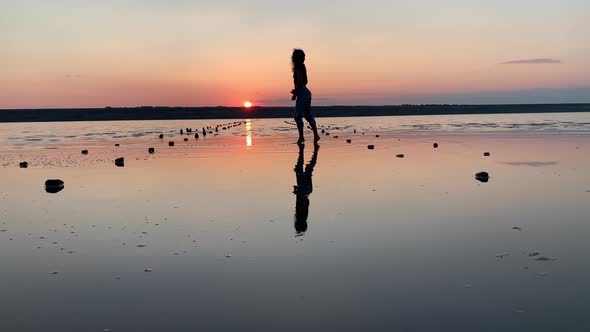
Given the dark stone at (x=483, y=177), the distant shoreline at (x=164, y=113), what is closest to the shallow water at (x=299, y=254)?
the dark stone at (x=483, y=177)

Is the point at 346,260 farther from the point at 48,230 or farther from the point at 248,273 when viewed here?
the point at 48,230

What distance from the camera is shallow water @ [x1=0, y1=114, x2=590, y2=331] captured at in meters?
3.76

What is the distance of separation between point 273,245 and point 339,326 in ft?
7.34

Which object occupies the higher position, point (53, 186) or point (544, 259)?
point (544, 259)

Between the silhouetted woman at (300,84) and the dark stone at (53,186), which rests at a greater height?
the silhouetted woman at (300,84)

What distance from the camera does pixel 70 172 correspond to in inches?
518

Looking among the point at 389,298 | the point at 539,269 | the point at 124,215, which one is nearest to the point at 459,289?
the point at 389,298

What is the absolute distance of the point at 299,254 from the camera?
532cm

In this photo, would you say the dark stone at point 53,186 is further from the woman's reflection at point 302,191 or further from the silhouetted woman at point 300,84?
the silhouetted woman at point 300,84

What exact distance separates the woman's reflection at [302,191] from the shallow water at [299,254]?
39 millimetres

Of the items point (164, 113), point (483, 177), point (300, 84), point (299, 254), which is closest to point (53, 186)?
point (299, 254)

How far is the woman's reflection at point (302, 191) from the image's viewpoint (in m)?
6.79

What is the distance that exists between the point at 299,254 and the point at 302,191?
4186 mm

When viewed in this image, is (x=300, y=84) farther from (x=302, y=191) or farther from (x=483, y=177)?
(x=302, y=191)
